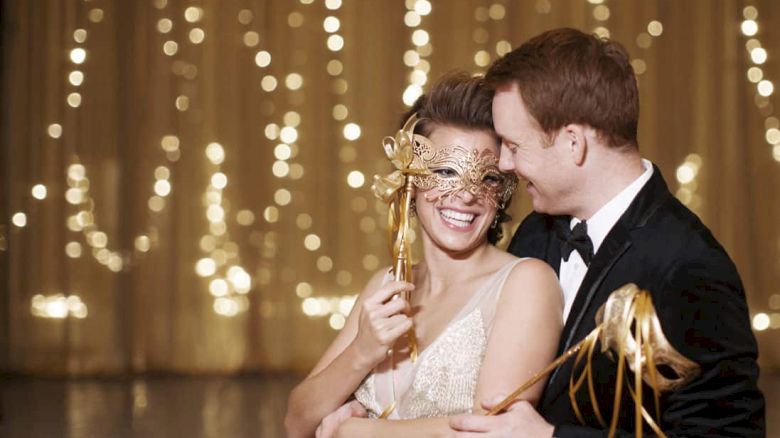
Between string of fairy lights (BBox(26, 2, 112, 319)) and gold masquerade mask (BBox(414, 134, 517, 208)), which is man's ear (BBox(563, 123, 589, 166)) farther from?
string of fairy lights (BBox(26, 2, 112, 319))

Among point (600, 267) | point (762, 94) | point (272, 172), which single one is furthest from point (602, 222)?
point (762, 94)

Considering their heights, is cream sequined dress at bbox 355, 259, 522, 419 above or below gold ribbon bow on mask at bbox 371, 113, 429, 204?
below

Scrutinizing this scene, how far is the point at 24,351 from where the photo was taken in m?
5.53

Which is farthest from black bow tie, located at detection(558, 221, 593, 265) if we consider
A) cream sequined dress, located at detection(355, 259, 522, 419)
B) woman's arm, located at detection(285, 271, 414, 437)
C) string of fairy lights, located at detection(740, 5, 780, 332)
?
string of fairy lights, located at detection(740, 5, 780, 332)

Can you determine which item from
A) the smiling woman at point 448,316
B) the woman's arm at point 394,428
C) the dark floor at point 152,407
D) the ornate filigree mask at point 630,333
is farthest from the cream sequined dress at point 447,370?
the dark floor at point 152,407

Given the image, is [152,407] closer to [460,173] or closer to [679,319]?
[460,173]

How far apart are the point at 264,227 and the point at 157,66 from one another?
3.59ft

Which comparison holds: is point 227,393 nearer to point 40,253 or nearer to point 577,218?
point 40,253

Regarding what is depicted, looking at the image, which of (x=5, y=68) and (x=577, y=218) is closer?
(x=577, y=218)

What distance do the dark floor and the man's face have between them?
7.58 ft

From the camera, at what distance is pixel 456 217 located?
2.16 metres

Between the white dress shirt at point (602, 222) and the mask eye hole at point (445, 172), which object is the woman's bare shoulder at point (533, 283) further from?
the mask eye hole at point (445, 172)

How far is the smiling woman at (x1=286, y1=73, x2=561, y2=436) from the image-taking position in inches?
76.7

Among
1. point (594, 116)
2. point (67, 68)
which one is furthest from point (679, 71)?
point (594, 116)
